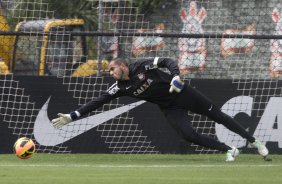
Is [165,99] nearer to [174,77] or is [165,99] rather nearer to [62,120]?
[174,77]

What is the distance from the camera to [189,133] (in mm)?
13656

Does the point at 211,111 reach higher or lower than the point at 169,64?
lower

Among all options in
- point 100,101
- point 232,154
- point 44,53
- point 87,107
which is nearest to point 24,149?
point 87,107

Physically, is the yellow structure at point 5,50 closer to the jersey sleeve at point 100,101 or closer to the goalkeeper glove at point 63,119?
the goalkeeper glove at point 63,119

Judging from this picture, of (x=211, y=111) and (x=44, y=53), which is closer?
(x=211, y=111)

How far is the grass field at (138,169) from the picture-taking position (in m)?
10.8

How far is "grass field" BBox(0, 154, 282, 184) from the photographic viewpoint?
35.6 feet

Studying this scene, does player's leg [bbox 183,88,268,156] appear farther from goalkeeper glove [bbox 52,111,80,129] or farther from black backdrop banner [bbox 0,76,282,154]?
black backdrop banner [bbox 0,76,282,154]

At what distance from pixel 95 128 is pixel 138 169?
3.84m

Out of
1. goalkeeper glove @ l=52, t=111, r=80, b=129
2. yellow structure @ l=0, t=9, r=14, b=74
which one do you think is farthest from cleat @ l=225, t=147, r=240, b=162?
yellow structure @ l=0, t=9, r=14, b=74

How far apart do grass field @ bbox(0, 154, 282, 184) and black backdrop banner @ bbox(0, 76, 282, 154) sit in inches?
18.9

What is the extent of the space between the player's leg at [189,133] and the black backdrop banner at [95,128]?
7.39 feet

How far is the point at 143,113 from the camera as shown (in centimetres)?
1627

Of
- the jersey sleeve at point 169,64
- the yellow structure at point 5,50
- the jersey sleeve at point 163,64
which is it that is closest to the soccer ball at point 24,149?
the jersey sleeve at point 163,64
